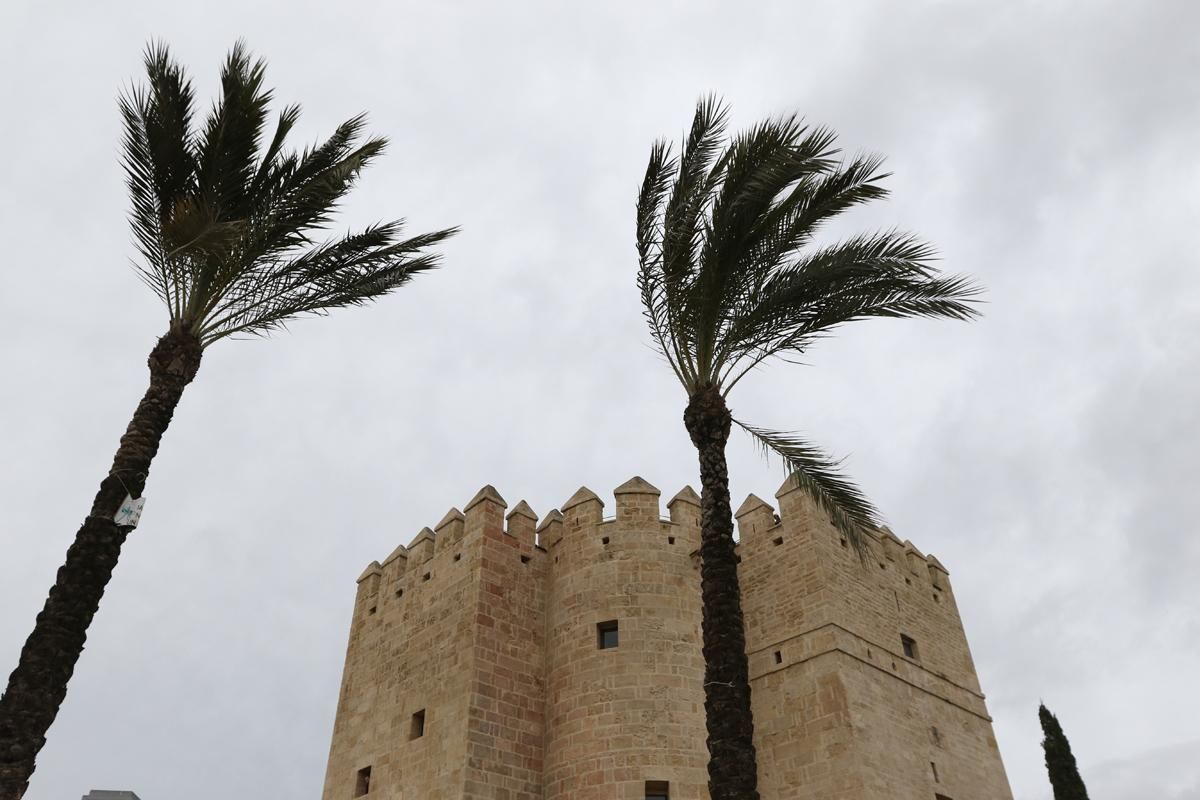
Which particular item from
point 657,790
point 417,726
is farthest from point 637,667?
point 417,726

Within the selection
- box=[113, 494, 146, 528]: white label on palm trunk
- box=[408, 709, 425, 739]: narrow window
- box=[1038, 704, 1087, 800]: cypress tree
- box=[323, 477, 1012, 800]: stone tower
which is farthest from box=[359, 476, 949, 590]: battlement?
box=[113, 494, 146, 528]: white label on palm trunk

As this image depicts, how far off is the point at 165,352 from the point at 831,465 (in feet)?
25.1

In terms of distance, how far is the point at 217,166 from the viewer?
9.55 m

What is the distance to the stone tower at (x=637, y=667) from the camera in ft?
44.4

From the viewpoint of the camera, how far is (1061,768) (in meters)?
19.4

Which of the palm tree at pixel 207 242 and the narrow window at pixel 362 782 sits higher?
the palm tree at pixel 207 242

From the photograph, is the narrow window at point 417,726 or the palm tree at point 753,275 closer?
the palm tree at point 753,275

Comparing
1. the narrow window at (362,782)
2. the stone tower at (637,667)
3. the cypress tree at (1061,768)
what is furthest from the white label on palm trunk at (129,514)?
the cypress tree at (1061,768)

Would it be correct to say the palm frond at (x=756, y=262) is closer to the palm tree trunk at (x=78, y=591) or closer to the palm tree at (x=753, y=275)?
the palm tree at (x=753, y=275)

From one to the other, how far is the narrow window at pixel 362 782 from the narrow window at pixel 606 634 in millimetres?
4968

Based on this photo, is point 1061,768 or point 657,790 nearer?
point 657,790

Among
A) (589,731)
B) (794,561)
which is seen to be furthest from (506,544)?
(794,561)

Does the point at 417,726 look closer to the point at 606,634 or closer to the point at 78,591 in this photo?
the point at 606,634

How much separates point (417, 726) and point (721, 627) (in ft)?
28.6
